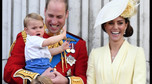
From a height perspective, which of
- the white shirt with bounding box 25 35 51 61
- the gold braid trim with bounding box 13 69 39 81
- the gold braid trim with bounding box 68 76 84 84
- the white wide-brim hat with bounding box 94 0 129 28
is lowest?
the gold braid trim with bounding box 68 76 84 84

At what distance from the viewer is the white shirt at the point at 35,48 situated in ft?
9.87

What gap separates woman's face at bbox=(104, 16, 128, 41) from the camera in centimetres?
315

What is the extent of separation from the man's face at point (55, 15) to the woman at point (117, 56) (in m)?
0.38

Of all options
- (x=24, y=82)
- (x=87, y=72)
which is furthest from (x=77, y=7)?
(x=24, y=82)

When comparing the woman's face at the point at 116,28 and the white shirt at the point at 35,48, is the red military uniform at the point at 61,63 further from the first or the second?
the woman's face at the point at 116,28

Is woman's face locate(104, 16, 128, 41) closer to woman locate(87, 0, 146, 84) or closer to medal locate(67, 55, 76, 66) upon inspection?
woman locate(87, 0, 146, 84)

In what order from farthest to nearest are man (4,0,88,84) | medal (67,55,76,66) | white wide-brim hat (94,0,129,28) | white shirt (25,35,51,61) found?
medal (67,55,76,66) → man (4,0,88,84) → white wide-brim hat (94,0,129,28) → white shirt (25,35,51,61)

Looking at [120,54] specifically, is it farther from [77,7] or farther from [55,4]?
[77,7]

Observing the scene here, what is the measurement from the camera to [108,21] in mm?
3199

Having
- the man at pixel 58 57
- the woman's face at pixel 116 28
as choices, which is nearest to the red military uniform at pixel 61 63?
the man at pixel 58 57

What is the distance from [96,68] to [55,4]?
2.44 feet

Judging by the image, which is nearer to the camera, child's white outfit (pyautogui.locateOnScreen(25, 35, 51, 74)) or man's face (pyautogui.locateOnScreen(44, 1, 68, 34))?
child's white outfit (pyautogui.locateOnScreen(25, 35, 51, 74))

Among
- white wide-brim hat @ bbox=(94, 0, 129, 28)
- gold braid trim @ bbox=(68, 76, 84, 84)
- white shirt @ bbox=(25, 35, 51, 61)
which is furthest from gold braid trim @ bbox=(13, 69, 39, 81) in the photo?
white wide-brim hat @ bbox=(94, 0, 129, 28)

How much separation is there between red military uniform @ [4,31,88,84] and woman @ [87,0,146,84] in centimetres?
13
